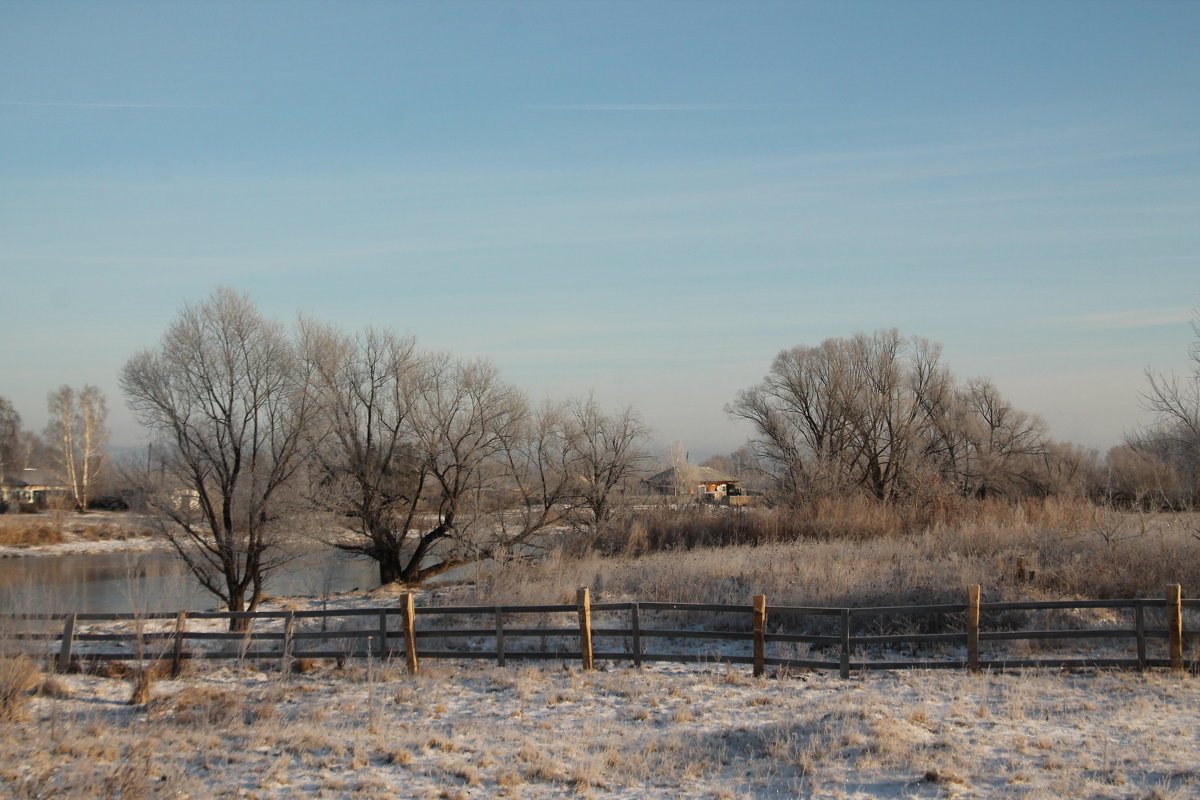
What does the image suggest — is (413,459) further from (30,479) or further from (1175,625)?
(30,479)

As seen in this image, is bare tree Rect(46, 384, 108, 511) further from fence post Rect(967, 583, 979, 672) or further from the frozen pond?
fence post Rect(967, 583, 979, 672)

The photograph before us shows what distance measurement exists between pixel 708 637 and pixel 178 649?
888 centimetres

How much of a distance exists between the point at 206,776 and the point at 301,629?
1060 centimetres

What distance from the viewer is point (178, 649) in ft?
48.3

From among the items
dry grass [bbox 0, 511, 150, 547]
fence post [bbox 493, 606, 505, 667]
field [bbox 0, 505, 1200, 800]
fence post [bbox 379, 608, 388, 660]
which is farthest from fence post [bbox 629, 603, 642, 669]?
dry grass [bbox 0, 511, 150, 547]

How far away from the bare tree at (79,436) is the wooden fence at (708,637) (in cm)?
5697

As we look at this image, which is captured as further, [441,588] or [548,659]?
[441,588]

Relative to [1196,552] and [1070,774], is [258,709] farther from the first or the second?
[1196,552]

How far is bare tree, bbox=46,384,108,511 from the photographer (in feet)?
223

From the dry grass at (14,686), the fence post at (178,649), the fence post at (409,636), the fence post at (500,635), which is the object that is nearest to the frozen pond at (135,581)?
the fence post at (178,649)

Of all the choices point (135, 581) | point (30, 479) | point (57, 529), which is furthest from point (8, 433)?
point (135, 581)

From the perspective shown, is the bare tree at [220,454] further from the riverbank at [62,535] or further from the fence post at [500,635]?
the riverbank at [62,535]

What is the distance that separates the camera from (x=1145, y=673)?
13008 mm

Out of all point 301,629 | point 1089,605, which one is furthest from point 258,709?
point 1089,605
